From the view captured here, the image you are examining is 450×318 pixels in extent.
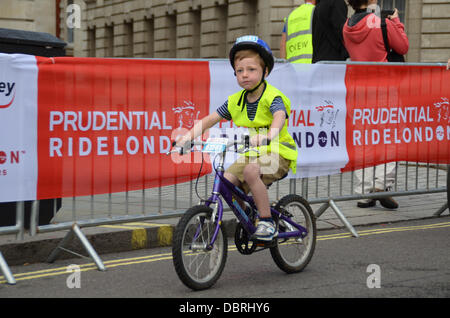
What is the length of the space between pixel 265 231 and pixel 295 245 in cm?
58

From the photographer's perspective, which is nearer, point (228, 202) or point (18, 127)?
point (228, 202)

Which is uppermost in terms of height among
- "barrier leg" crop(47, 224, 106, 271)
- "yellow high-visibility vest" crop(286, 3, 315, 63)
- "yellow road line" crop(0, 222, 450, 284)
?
"yellow high-visibility vest" crop(286, 3, 315, 63)

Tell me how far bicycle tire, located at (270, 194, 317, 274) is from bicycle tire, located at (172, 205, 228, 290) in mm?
539

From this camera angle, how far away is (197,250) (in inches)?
221

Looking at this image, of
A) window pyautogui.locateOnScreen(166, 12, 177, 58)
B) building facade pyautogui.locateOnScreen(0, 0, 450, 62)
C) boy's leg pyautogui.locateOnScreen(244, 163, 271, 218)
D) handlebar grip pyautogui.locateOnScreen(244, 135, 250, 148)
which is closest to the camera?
handlebar grip pyautogui.locateOnScreen(244, 135, 250, 148)

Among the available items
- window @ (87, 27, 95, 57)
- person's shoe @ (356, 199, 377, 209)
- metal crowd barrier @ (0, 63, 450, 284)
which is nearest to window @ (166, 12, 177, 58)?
window @ (87, 27, 95, 57)

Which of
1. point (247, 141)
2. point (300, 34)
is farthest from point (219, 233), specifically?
point (300, 34)

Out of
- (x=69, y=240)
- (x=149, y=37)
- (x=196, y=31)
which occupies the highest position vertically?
(x=149, y=37)

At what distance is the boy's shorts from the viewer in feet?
19.6

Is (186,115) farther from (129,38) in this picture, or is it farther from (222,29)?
(129,38)

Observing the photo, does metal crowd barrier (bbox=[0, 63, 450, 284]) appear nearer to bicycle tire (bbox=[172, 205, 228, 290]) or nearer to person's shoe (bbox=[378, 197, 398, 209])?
person's shoe (bbox=[378, 197, 398, 209])

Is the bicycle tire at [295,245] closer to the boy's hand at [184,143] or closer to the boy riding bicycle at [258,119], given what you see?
the boy riding bicycle at [258,119]
